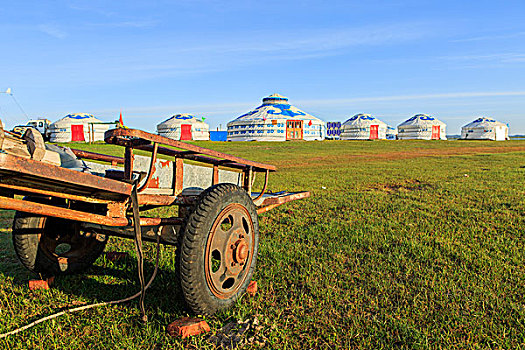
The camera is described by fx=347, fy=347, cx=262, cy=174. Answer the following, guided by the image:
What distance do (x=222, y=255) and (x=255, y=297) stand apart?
65 centimetres

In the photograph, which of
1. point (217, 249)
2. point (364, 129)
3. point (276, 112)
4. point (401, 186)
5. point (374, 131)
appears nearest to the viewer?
point (217, 249)

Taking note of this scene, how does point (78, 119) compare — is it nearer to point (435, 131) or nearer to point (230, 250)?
point (230, 250)

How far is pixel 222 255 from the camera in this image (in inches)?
107

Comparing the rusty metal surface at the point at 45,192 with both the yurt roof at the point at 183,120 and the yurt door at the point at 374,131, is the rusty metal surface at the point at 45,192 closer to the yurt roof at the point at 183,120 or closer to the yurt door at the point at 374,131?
the yurt roof at the point at 183,120

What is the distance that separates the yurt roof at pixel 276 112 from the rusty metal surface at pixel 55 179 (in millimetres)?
53497

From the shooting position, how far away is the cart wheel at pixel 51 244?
3.14 metres

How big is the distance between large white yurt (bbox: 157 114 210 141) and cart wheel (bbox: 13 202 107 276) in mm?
52909

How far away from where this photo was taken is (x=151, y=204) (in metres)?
2.72

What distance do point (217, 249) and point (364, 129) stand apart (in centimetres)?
6500

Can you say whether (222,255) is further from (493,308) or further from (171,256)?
(493,308)

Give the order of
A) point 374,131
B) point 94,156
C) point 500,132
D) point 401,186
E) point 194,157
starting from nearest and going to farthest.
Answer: point 194,157, point 94,156, point 401,186, point 374,131, point 500,132

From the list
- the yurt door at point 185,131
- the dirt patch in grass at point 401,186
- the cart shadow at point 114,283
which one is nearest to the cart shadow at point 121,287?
the cart shadow at point 114,283

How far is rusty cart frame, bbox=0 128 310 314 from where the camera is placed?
2.01 m

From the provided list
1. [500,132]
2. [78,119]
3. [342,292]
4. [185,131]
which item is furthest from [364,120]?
[342,292]
